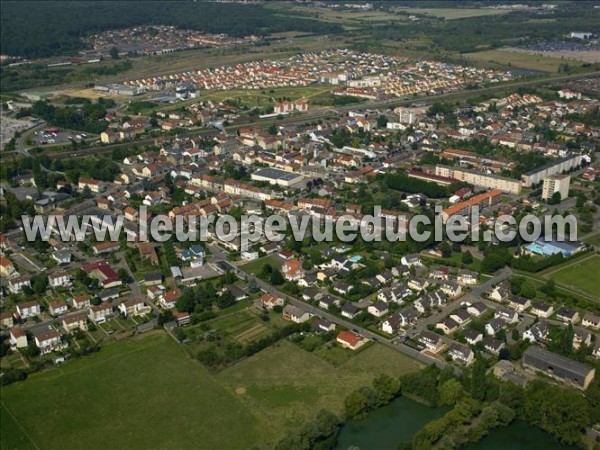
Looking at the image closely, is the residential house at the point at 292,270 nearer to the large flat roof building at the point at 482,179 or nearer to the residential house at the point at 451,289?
the residential house at the point at 451,289

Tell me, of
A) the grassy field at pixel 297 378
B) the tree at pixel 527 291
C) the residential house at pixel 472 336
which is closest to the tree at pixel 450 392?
the grassy field at pixel 297 378

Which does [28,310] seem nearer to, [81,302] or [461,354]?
[81,302]

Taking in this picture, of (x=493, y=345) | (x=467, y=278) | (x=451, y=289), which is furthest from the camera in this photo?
(x=467, y=278)

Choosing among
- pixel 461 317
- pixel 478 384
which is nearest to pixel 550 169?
pixel 461 317

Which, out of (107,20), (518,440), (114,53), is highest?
(107,20)

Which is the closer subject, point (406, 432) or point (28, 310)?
point (406, 432)

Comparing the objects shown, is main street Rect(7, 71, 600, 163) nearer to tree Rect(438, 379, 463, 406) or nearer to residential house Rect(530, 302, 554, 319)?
residential house Rect(530, 302, 554, 319)

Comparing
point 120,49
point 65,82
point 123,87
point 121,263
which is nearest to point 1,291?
point 121,263

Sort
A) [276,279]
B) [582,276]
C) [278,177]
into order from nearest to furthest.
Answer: [276,279] < [582,276] < [278,177]
